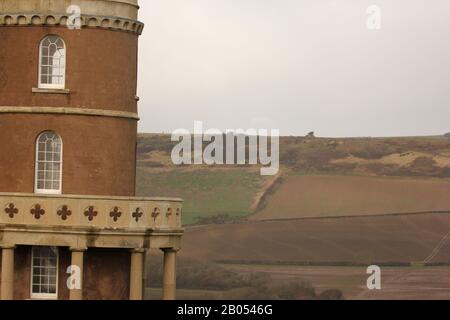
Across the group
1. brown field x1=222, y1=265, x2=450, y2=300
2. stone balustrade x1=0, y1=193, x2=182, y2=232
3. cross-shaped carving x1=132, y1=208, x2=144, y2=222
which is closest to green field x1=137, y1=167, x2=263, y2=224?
brown field x1=222, y1=265, x2=450, y2=300

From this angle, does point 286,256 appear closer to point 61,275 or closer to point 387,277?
point 387,277

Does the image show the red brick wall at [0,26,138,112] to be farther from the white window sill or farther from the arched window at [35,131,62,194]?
the arched window at [35,131,62,194]

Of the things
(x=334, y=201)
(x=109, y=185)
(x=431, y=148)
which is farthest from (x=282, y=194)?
(x=109, y=185)

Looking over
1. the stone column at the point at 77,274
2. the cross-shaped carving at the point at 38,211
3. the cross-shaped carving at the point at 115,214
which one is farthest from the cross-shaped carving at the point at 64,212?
the cross-shaped carving at the point at 115,214

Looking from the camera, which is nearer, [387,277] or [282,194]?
[387,277]

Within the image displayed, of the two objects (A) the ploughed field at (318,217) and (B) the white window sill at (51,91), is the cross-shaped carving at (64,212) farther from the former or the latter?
(A) the ploughed field at (318,217)

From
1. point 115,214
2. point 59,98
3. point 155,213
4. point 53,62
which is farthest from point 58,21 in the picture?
point 155,213

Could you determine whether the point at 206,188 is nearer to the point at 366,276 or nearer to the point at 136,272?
the point at 366,276
